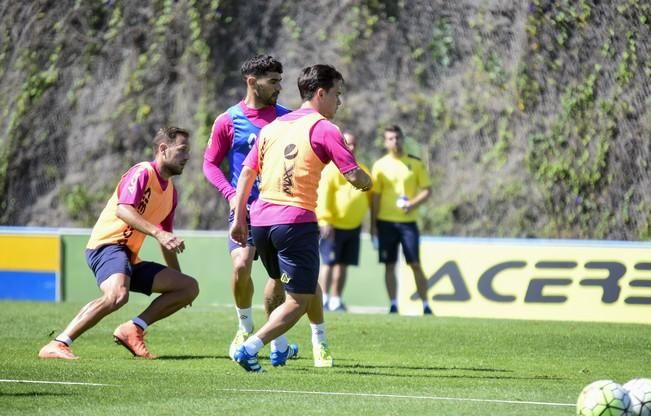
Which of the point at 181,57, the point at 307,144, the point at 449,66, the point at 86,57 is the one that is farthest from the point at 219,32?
the point at 307,144

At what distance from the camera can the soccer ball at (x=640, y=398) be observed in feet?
20.3

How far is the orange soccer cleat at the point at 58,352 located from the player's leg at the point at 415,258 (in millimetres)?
6249

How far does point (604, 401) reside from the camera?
611cm

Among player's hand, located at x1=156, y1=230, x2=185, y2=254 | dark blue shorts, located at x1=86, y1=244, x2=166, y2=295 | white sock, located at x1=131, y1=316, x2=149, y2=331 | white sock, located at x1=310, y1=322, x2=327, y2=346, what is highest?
player's hand, located at x1=156, y1=230, x2=185, y2=254

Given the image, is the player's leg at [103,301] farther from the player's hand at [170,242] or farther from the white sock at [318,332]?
the white sock at [318,332]

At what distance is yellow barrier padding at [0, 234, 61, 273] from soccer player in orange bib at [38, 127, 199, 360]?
8286 millimetres

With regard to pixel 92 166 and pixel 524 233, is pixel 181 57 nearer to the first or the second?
pixel 92 166

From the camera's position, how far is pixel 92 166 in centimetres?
2305

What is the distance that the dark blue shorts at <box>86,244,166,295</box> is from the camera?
932cm

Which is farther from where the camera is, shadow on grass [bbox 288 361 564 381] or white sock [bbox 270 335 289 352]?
white sock [bbox 270 335 289 352]

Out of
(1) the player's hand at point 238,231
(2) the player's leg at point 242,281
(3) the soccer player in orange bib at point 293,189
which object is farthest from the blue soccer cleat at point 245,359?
(2) the player's leg at point 242,281

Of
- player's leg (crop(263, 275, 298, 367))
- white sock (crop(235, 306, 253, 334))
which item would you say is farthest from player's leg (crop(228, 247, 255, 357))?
player's leg (crop(263, 275, 298, 367))

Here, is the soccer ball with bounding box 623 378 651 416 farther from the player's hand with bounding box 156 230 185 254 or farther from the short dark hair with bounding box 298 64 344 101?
the player's hand with bounding box 156 230 185 254

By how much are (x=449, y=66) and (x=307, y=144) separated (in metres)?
13.6
